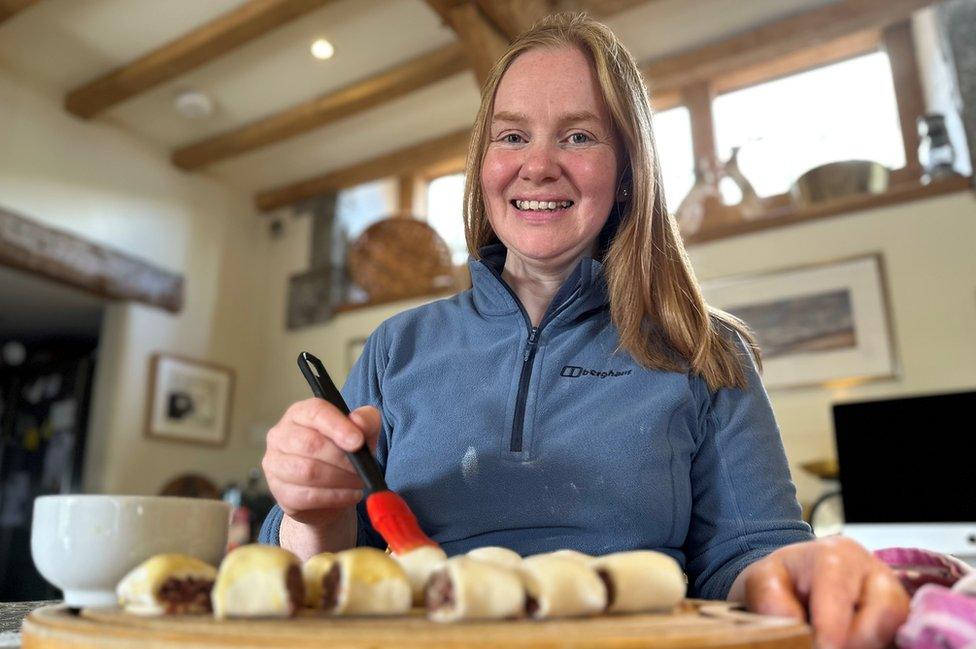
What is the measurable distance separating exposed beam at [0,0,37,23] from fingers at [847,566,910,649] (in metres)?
3.33

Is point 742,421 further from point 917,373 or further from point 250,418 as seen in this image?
point 250,418

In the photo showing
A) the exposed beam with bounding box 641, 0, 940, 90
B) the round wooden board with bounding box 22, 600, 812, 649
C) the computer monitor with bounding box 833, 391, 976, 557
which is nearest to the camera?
the round wooden board with bounding box 22, 600, 812, 649

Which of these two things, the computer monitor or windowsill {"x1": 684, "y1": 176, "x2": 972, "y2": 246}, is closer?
the computer monitor

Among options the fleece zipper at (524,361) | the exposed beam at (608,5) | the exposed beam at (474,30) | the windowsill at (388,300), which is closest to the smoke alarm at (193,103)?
the windowsill at (388,300)

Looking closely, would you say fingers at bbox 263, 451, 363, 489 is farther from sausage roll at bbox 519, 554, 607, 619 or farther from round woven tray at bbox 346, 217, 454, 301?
round woven tray at bbox 346, 217, 454, 301

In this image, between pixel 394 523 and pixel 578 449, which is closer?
pixel 394 523

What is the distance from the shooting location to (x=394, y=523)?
503 mm

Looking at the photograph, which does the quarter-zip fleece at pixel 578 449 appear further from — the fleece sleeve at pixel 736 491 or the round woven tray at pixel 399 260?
the round woven tray at pixel 399 260

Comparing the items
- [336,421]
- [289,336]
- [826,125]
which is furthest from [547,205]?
[289,336]

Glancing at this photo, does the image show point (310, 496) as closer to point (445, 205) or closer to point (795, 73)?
point (795, 73)

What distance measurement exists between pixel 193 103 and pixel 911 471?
3.26 metres

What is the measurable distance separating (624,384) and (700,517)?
0.47 feet

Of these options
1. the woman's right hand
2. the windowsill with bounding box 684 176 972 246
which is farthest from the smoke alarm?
the woman's right hand

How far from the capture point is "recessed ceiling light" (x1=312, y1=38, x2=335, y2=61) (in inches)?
132
